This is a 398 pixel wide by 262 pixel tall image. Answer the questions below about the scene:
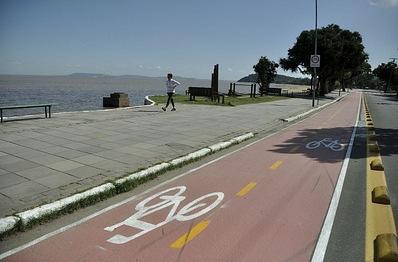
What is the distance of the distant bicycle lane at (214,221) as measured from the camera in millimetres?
4301

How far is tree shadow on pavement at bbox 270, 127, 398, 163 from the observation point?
399 inches

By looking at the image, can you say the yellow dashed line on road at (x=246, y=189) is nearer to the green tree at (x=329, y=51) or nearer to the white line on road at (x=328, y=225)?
the white line on road at (x=328, y=225)

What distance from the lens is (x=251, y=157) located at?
31.4 feet

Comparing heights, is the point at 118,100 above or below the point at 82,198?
above

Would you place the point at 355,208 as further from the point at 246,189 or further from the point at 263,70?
the point at 263,70

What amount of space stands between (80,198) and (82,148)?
3414 millimetres

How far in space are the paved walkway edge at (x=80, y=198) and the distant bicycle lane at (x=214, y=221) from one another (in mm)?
504

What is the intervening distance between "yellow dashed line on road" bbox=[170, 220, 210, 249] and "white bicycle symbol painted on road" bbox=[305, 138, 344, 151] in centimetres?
675

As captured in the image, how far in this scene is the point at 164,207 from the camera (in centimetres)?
575

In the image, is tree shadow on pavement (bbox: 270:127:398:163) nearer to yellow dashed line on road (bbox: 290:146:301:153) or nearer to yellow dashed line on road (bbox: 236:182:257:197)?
yellow dashed line on road (bbox: 290:146:301:153)

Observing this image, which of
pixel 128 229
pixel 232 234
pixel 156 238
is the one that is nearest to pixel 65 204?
pixel 128 229

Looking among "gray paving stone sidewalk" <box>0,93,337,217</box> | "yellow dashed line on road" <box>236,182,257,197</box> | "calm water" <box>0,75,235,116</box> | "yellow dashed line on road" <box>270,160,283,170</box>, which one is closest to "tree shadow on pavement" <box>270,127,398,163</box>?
"yellow dashed line on road" <box>270,160,283,170</box>

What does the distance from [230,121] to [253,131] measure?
2418 mm

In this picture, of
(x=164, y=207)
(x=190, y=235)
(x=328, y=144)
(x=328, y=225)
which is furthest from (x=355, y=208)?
(x=328, y=144)
